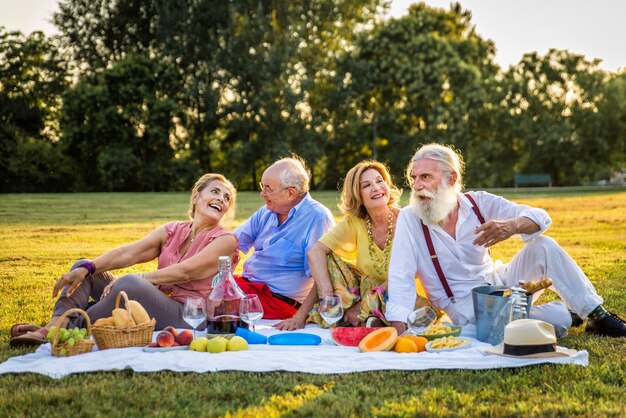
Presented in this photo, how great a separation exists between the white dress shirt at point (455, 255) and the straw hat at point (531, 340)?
3.01 feet

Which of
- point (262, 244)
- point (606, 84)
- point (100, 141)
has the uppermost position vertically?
point (606, 84)

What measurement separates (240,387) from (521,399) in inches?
60.6

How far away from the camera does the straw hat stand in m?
4.32

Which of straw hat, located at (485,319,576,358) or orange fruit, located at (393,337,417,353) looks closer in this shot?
straw hat, located at (485,319,576,358)

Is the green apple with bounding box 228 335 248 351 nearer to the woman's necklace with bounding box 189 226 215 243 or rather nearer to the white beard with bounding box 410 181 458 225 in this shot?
the woman's necklace with bounding box 189 226 215 243

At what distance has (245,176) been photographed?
39750 millimetres

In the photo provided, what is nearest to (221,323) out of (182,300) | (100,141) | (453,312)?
(182,300)

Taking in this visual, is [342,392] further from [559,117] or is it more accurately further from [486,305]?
[559,117]

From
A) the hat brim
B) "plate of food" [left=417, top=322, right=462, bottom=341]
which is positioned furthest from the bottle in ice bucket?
the hat brim

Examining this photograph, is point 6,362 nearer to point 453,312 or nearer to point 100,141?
point 453,312

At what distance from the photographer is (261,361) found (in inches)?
174

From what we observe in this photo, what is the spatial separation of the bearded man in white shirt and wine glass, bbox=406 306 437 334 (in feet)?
0.46

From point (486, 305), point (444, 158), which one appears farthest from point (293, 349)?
point (444, 158)

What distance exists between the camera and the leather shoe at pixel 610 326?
5145 millimetres
